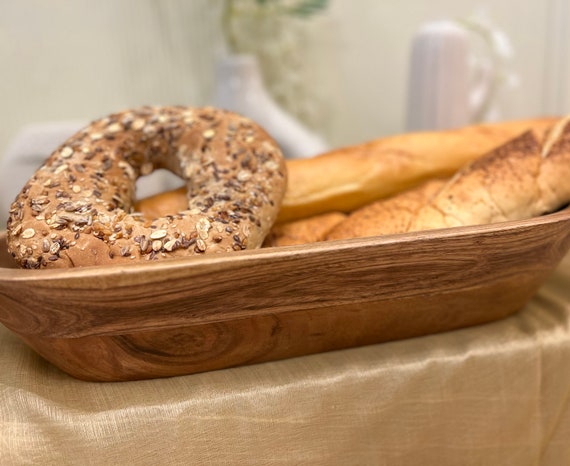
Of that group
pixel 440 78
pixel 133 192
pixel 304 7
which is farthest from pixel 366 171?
pixel 304 7

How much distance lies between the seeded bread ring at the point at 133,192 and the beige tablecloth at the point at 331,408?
120mm

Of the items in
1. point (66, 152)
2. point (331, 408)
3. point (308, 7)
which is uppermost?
point (308, 7)

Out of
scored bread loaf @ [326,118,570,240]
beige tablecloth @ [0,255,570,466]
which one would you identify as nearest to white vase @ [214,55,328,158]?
scored bread loaf @ [326,118,570,240]

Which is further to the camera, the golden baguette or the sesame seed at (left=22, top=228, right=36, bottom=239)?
the golden baguette

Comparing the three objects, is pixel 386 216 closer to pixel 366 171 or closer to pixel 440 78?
pixel 366 171

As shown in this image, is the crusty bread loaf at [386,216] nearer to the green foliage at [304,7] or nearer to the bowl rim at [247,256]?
the bowl rim at [247,256]

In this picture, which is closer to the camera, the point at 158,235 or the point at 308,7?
the point at 158,235

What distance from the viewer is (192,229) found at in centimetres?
51

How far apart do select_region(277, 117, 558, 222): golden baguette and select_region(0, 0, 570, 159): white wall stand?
42.9 inches

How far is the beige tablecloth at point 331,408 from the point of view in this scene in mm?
488

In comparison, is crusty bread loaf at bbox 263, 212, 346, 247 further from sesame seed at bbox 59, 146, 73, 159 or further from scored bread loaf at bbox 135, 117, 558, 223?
sesame seed at bbox 59, 146, 73, 159

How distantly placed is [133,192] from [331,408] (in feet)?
1.02

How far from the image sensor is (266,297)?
1.55 ft

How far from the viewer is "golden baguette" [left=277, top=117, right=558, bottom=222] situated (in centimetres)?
71
